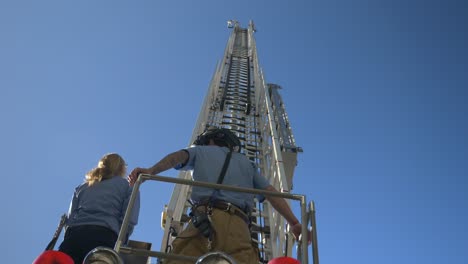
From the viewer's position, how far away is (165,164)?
9.77 feet

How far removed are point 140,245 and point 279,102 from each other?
20.3 feet

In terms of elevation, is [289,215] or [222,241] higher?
[289,215]

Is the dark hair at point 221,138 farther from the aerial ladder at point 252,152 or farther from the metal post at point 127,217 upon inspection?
the metal post at point 127,217

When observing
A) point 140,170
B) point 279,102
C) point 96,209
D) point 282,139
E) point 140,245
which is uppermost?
point 279,102

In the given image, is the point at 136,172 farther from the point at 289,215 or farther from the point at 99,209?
the point at 289,215

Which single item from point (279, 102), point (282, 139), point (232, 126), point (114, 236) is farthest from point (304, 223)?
point (279, 102)

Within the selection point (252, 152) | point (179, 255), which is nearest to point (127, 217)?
point (179, 255)

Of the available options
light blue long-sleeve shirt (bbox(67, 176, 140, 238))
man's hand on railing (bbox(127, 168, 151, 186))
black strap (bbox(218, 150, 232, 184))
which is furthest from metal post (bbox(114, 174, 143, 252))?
black strap (bbox(218, 150, 232, 184))

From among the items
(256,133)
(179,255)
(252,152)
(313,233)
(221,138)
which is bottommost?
(179,255)

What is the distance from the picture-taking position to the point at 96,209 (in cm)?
297

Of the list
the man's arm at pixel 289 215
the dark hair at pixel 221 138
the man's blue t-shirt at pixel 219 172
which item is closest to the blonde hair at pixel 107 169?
the man's blue t-shirt at pixel 219 172

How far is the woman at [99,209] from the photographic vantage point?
2803mm

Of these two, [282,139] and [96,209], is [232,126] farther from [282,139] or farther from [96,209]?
[96,209]

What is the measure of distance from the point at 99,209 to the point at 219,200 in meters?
0.80
